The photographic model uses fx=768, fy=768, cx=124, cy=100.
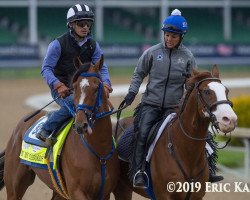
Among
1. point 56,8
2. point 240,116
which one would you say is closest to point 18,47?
point 56,8

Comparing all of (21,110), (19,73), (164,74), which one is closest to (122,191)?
(164,74)

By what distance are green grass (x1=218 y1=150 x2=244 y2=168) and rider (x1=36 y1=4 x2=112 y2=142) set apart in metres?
4.97

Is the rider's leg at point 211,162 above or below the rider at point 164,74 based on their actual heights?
below

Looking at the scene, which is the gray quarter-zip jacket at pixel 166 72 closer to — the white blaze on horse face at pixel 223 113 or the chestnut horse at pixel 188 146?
the chestnut horse at pixel 188 146

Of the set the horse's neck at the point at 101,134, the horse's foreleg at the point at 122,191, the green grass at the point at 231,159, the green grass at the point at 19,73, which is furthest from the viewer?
the green grass at the point at 19,73

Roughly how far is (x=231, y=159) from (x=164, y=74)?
213 inches

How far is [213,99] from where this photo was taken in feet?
19.2

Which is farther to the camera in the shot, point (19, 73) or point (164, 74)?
point (19, 73)

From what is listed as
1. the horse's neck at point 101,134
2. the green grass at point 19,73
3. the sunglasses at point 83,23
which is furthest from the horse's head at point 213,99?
the green grass at point 19,73

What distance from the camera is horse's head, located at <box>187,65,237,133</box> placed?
18.6 feet

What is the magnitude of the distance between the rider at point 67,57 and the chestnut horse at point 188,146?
725 mm

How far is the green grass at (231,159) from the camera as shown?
11311mm

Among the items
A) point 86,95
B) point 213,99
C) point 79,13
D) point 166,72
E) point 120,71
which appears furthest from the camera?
point 120,71

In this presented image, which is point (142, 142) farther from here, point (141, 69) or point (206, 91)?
point (206, 91)
